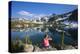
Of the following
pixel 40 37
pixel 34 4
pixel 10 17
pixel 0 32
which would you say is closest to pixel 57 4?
pixel 34 4

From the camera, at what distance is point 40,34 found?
5.02ft

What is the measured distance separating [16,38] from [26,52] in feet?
0.50

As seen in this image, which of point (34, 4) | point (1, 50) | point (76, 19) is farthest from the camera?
Result: point (76, 19)

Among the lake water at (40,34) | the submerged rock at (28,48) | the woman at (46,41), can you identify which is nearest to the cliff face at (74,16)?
the lake water at (40,34)

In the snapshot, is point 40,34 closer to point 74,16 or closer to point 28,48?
point 28,48

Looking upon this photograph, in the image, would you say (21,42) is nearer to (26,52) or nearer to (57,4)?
(26,52)

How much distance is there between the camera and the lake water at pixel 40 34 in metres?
1.48

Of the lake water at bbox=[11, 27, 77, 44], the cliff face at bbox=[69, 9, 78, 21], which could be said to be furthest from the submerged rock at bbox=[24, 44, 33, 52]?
the cliff face at bbox=[69, 9, 78, 21]

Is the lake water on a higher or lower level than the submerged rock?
higher

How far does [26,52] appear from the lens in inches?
58.6

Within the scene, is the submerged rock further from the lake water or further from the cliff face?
the cliff face

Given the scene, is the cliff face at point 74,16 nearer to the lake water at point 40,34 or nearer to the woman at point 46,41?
the lake water at point 40,34

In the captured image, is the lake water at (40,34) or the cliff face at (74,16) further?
the cliff face at (74,16)

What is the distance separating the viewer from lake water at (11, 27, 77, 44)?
1.48m
